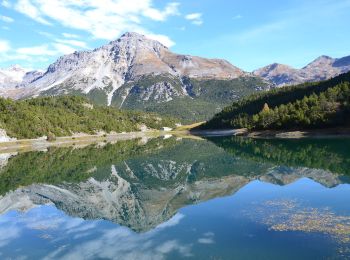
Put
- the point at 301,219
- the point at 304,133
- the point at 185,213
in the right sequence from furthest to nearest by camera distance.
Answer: the point at 304,133 < the point at 185,213 < the point at 301,219

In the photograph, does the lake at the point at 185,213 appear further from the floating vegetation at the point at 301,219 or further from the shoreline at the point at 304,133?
the shoreline at the point at 304,133

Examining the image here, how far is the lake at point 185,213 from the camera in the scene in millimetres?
29891

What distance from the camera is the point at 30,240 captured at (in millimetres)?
35219

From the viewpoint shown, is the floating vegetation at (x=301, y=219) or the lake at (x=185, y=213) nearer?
the lake at (x=185, y=213)

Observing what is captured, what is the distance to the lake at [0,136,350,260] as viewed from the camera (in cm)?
2989

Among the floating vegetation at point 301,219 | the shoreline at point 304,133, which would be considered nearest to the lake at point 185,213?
the floating vegetation at point 301,219

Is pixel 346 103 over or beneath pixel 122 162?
over

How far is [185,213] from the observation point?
42406mm

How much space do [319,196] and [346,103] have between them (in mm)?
114607

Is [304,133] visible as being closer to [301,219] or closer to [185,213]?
[185,213]

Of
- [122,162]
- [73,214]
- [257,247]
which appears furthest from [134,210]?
[122,162]

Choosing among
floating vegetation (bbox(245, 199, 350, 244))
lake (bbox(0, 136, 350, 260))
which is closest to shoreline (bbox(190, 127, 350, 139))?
lake (bbox(0, 136, 350, 260))

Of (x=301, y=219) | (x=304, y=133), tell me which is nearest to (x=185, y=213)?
(x=301, y=219)

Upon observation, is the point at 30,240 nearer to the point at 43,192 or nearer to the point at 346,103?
the point at 43,192
